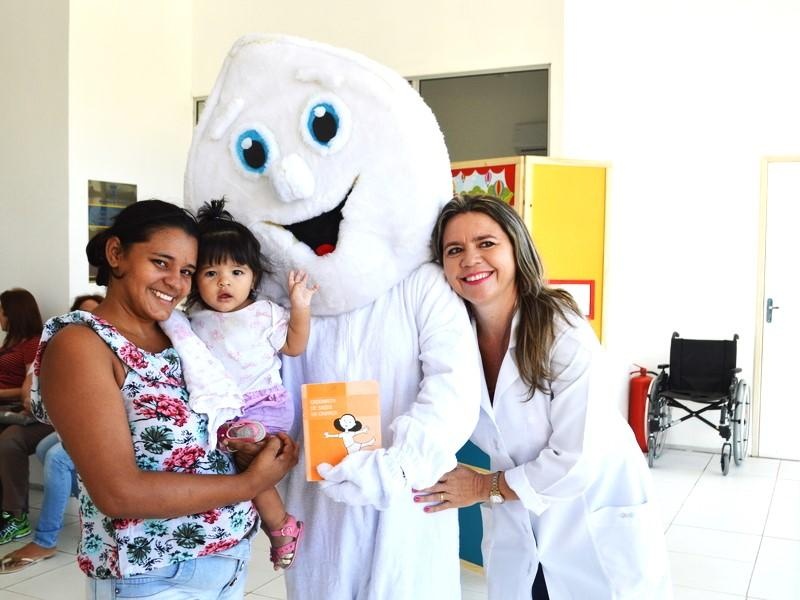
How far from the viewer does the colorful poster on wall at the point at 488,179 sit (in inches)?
169

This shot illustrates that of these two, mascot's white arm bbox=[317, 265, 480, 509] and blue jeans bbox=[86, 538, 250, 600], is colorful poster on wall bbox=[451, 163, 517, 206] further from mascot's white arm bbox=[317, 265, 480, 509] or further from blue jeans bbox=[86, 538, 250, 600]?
blue jeans bbox=[86, 538, 250, 600]

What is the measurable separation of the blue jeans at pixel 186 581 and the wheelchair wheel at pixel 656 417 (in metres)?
4.92

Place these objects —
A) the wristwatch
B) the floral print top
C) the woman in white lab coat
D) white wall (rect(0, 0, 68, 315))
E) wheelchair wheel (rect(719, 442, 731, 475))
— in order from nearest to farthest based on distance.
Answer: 1. the floral print top
2. the woman in white lab coat
3. the wristwatch
4. white wall (rect(0, 0, 68, 315))
5. wheelchair wheel (rect(719, 442, 731, 475))

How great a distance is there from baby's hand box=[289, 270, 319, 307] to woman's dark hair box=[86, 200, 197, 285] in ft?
0.78

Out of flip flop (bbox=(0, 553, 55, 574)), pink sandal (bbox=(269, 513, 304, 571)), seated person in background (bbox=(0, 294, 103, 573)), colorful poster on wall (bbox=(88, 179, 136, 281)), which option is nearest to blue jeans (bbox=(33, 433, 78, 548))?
seated person in background (bbox=(0, 294, 103, 573))

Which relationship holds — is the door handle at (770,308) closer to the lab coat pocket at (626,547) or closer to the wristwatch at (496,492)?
the lab coat pocket at (626,547)

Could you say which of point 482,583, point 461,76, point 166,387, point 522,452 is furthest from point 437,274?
point 461,76

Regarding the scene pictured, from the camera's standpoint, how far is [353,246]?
5.39ft

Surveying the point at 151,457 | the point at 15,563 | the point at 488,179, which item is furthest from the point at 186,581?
the point at 488,179

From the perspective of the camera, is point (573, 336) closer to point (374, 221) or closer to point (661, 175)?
point (374, 221)

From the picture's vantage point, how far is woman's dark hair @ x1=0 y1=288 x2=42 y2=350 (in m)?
4.94

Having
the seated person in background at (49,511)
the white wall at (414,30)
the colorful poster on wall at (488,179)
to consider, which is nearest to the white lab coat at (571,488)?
the colorful poster on wall at (488,179)

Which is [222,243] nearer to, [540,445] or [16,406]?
[540,445]

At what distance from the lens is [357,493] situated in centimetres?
148
